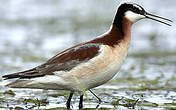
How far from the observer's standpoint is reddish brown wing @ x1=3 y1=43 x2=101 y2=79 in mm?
7707

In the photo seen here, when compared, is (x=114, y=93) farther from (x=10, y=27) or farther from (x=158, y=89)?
(x=10, y=27)

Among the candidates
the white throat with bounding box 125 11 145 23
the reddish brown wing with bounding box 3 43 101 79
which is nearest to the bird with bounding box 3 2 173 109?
the reddish brown wing with bounding box 3 43 101 79

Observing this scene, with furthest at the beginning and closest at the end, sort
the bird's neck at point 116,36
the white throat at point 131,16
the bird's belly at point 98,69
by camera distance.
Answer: the white throat at point 131,16, the bird's neck at point 116,36, the bird's belly at point 98,69

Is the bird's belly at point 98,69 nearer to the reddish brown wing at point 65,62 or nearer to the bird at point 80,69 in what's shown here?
the bird at point 80,69

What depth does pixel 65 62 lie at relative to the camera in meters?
7.77

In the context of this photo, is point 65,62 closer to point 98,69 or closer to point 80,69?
point 80,69

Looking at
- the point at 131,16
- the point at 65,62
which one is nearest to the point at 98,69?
the point at 65,62

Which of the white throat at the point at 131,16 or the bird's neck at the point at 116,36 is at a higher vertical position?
the white throat at the point at 131,16

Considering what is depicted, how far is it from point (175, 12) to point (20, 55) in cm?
709

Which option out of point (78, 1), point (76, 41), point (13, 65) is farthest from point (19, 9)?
point (13, 65)

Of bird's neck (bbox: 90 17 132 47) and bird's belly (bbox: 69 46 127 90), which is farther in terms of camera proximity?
bird's neck (bbox: 90 17 132 47)

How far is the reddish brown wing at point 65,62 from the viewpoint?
7707mm

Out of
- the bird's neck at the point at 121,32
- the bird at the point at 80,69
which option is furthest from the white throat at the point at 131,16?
the bird at the point at 80,69

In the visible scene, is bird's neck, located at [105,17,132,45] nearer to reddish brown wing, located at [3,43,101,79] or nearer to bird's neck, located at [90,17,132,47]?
bird's neck, located at [90,17,132,47]
